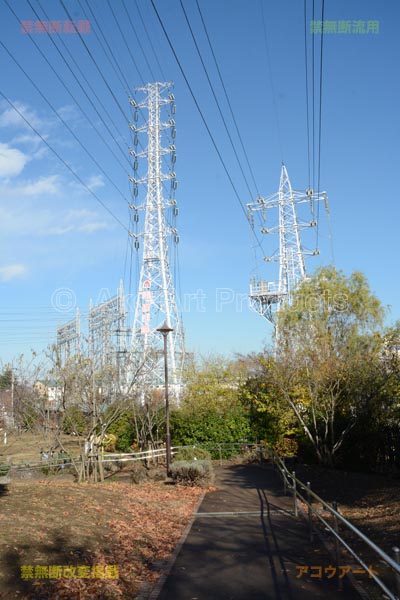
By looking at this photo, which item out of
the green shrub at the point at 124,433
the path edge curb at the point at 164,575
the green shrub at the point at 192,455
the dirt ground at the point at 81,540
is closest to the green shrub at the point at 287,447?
the green shrub at the point at 192,455

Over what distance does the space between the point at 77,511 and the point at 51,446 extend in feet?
25.2

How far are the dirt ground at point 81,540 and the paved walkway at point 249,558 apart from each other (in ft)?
1.46

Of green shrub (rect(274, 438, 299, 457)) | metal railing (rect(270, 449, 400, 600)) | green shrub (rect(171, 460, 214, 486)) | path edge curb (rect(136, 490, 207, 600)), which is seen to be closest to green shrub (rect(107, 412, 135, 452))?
green shrub (rect(274, 438, 299, 457))

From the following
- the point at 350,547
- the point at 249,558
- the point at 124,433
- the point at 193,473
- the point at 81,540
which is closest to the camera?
the point at 350,547

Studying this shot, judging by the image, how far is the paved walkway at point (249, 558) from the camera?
233 inches

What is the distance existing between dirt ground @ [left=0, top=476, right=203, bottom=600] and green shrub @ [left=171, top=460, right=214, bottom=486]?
296 cm

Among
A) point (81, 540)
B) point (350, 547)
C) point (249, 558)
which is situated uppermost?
point (350, 547)

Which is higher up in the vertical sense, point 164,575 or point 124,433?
point 124,433

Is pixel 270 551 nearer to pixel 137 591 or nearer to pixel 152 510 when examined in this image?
pixel 137 591

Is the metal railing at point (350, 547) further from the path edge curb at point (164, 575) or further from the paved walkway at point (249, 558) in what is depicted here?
the path edge curb at point (164, 575)

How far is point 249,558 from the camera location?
7367mm

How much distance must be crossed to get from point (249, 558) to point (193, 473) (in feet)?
27.1

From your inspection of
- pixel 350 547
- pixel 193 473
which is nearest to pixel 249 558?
pixel 350 547

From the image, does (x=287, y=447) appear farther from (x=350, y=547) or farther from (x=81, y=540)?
(x=350, y=547)
